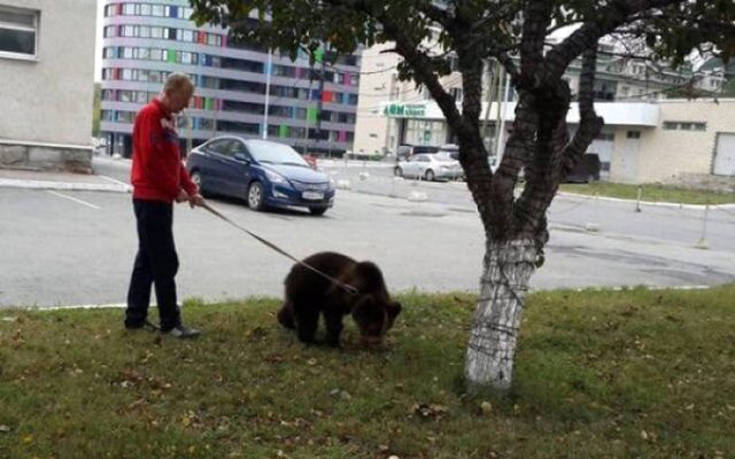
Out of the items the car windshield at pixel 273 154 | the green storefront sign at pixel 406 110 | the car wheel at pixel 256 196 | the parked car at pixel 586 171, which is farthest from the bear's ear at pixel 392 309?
the green storefront sign at pixel 406 110

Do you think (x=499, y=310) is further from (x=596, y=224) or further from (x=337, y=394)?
(x=596, y=224)

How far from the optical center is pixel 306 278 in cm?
573

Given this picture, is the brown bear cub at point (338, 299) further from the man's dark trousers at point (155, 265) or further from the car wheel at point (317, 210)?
the car wheel at point (317, 210)

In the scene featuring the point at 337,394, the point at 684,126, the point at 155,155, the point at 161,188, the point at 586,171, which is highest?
the point at 684,126

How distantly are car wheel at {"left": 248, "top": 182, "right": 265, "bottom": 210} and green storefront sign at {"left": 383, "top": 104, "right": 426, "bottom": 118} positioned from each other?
51645mm

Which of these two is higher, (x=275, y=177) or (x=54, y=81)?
(x=54, y=81)

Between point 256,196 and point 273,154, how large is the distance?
1.30m

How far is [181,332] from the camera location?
19.4 ft

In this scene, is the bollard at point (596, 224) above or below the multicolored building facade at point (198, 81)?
A: below

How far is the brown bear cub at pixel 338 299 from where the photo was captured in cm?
556

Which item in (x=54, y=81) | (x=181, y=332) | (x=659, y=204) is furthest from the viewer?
(x=659, y=204)

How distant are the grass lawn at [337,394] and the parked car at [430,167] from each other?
36.5 meters

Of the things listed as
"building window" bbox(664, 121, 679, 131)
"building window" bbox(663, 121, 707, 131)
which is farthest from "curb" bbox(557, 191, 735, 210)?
"building window" bbox(664, 121, 679, 131)

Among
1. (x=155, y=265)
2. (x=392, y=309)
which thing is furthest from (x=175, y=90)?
(x=392, y=309)
